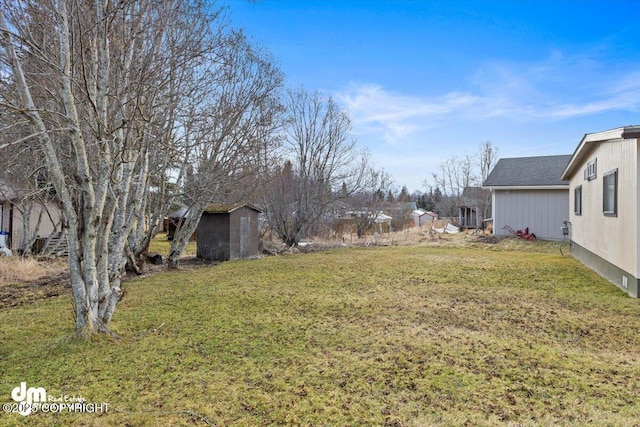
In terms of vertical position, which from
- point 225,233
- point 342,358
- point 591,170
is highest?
point 591,170

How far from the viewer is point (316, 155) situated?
1706cm

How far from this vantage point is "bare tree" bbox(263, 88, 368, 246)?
16.0 meters

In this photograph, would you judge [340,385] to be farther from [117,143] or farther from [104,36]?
[104,36]

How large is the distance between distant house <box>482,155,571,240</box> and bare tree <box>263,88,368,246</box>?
6.36 metres

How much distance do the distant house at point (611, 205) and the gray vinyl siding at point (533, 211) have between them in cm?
483

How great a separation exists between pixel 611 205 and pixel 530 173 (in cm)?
970

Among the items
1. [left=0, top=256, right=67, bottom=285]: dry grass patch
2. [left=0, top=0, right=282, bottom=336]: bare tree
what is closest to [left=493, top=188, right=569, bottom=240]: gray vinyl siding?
[left=0, top=0, right=282, bottom=336]: bare tree

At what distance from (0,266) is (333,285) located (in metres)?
7.20

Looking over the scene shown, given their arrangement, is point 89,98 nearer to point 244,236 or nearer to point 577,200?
→ point 244,236

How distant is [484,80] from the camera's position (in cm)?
1159

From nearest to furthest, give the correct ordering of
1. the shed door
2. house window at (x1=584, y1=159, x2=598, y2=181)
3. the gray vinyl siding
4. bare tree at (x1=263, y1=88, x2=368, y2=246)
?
house window at (x1=584, y1=159, x2=598, y2=181), the shed door, the gray vinyl siding, bare tree at (x1=263, y1=88, x2=368, y2=246)

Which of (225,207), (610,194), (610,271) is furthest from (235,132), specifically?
(610,271)

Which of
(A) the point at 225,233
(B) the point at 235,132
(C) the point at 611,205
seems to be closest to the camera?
(C) the point at 611,205

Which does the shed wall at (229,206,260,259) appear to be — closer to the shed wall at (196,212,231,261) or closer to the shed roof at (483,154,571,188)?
the shed wall at (196,212,231,261)
